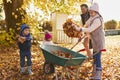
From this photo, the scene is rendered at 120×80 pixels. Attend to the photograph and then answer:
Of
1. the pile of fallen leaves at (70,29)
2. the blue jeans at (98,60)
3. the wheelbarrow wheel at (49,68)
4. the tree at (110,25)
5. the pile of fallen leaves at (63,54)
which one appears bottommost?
the wheelbarrow wheel at (49,68)

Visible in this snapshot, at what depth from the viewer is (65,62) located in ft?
26.2

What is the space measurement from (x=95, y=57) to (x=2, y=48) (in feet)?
25.2

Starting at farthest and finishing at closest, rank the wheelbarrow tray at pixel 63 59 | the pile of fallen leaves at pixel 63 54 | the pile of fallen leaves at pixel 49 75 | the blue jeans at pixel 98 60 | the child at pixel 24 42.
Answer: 1. the pile of fallen leaves at pixel 49 75
2. the child at pixel 24 42
3. the pile of fallen leaves at pixel 63 54
4. the blue jeans at pixel 98 60
5. the wheelbarrow tray at pixel 63 59

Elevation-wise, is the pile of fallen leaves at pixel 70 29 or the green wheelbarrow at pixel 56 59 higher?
the pile of fallen leaves at pixel 70 29

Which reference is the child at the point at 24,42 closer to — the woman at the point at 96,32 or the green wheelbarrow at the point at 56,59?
the green wheelbarrow at the point at 56,59

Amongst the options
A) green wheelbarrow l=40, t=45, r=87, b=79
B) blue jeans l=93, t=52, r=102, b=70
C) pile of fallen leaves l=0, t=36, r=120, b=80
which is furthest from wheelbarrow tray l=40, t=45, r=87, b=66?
pile of fallen leaves l=0, t=36, r=120, b=80

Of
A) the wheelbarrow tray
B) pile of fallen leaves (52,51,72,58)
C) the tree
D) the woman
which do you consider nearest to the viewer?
the wheelbarrow tray

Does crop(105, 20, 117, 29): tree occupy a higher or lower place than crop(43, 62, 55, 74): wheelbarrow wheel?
higher

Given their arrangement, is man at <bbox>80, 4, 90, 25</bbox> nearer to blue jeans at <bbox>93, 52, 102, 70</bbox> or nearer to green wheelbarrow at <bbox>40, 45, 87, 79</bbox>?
green wheelbarrow at <bbox>40, 45, 87, 79</bbox>

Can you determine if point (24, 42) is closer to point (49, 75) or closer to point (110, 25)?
point (49, 75)

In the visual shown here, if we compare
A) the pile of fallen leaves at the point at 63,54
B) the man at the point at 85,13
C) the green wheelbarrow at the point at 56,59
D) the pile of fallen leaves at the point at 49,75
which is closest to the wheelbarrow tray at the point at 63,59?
the green wheelbarrow at the point at 56,59

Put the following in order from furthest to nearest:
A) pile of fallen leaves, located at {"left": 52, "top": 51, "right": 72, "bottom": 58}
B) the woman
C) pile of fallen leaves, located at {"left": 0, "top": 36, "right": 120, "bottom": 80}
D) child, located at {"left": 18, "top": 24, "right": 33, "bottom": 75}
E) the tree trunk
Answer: the tree trunk < pile of fallen leaves, located at {"left": 0, "top": 36, "right": 120, "bottom": 80} < child, located at {"left": 18, "top": 24, "right": 33, "bottom": 75} < pile of fallen leaves, located at {"left": 52, "top": 51, "right": 72, "bottom": 58} < the woman

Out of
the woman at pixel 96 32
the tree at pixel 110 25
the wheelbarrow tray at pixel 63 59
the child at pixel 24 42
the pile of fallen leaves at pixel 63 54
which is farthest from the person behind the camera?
the tree at pixel 110 25

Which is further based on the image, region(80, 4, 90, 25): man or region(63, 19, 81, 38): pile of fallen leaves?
region(80, 4, 90, 25): man
